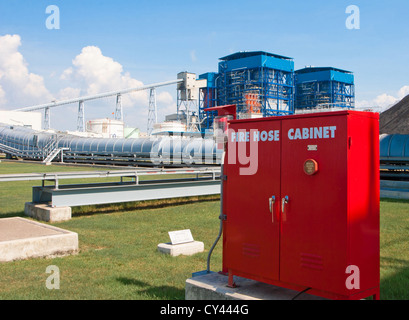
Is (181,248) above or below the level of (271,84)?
below

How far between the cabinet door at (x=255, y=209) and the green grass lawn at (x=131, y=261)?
1.22 m

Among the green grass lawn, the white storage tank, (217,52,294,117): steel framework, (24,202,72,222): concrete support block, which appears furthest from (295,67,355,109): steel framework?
(24,202,72,222): concrete support block

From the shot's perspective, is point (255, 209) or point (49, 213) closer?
point (255, 209)

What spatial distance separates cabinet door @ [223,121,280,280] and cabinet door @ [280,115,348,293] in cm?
11

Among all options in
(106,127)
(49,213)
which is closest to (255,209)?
(49,213)

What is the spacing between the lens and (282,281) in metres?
4.11

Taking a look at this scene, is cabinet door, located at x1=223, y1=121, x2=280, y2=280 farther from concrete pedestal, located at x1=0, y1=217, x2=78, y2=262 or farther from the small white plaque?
concrete pedestal, located at x1=0, y1=217, x2=78, y2=262

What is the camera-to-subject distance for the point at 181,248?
7352mm

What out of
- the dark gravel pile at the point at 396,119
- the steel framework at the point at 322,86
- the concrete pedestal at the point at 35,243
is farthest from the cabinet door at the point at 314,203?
the steel framework at the point at 322,86

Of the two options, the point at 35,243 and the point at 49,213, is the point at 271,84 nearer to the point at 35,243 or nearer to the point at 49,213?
the point at 49,213

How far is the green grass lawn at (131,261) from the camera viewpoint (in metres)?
5.36

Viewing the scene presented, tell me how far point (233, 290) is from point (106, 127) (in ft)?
241

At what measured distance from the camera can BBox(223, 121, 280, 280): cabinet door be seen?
4203 millimetres
